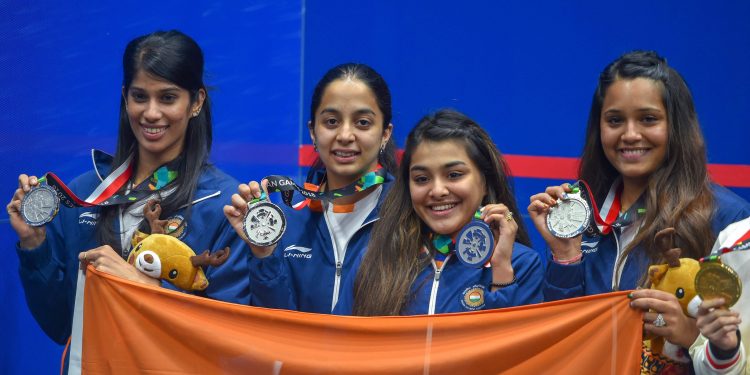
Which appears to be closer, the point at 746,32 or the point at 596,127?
the point at 596,127

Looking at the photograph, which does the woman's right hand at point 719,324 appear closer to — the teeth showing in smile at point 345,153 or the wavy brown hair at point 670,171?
the wavy brown hair at point 670,171

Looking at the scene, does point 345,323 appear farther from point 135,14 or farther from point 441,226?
point 135,14

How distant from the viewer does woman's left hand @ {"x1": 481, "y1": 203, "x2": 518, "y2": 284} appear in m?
2.95

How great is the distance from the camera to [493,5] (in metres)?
4.85

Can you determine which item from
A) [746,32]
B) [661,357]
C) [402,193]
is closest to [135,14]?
[402,193]

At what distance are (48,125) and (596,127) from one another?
8.38ft

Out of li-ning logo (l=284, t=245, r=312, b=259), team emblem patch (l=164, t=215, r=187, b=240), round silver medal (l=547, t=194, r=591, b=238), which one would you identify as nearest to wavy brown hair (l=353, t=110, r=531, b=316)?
li-ning logo (l=284, t=245, r=312, b=259)

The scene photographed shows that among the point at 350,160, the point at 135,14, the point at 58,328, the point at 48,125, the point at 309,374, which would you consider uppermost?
the point at 135,14

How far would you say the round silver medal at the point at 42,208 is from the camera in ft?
10.9

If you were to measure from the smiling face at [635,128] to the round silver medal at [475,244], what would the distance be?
0.54 m

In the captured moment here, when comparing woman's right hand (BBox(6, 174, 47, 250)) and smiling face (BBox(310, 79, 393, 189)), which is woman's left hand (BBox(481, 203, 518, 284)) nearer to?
smiling face (BBox(310, 79, 393, 189))

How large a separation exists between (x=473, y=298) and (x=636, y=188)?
67 cm

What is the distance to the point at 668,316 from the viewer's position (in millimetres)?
2461

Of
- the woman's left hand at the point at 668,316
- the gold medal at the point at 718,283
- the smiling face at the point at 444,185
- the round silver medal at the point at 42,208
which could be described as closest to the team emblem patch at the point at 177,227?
the round silver medal at the point at 42,208
